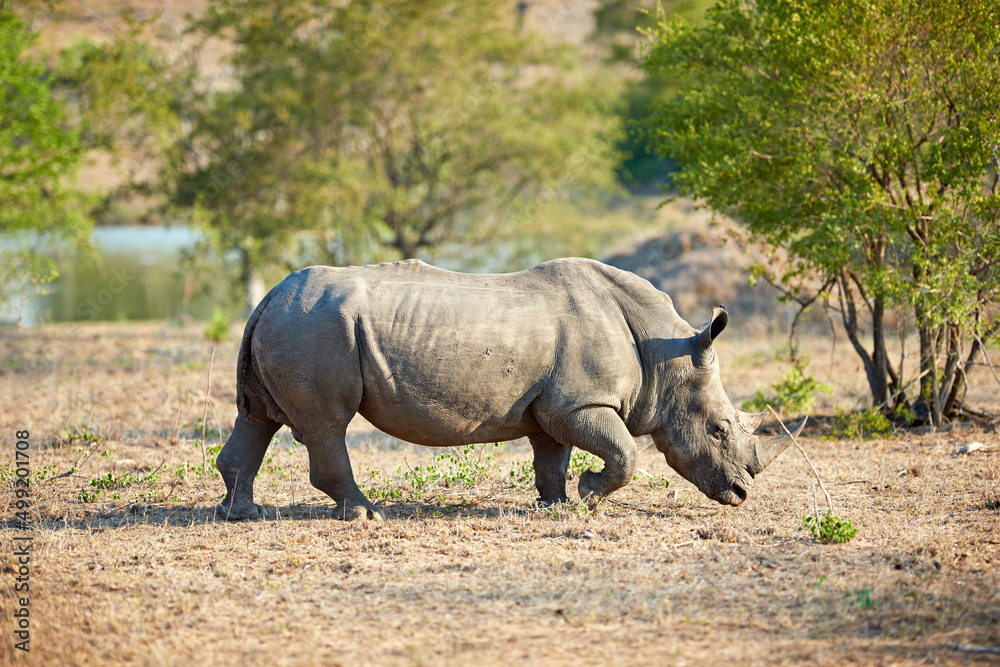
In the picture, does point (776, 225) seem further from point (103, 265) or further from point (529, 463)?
point (103, 265)

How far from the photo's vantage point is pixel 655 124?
11.2 m

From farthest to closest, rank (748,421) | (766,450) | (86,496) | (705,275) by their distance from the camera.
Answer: (705,275)
(86,496)
(748,421)
(766,450)

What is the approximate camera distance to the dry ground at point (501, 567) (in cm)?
454

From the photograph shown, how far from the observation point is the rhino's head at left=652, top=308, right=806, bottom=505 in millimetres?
6832

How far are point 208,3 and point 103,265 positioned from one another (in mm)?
15754

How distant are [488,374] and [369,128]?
15.5 metres

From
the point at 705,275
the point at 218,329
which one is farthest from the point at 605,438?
the point at 705,275

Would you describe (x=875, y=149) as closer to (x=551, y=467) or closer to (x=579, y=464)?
(x=579, y=464)

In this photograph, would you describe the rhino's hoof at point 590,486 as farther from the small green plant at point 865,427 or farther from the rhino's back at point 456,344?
the small green plant at point 865,427

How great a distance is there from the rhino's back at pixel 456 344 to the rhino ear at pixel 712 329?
0.54 meters

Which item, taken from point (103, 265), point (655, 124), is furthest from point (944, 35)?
point (103, 265)

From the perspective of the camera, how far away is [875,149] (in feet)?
29.7
